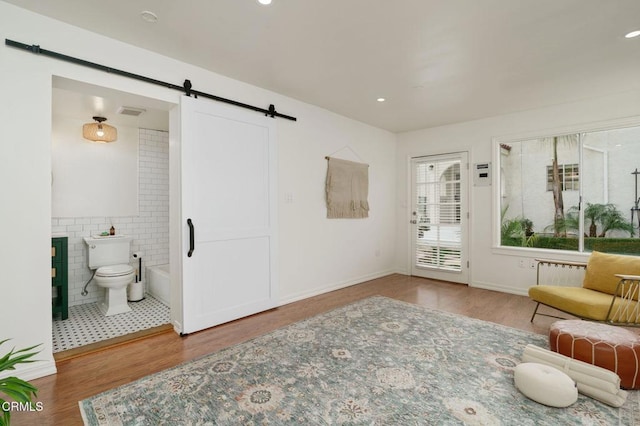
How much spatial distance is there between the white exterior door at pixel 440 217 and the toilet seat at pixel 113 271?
4514 millimetres

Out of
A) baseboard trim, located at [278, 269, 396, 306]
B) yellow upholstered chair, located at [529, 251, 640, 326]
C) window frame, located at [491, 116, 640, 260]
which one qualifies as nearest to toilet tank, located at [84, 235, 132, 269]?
baseboard trim, located at [278, 269, 396, 306]

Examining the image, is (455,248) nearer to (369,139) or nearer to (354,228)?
(354,228)

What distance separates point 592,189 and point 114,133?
644 centimetres

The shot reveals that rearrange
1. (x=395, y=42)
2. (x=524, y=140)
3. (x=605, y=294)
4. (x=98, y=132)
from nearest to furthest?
(x=395, y=42) < (x=605, y=294) < (x=98, y=132) < (x=524, y=140)

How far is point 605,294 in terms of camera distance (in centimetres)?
306

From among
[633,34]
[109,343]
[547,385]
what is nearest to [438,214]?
[633,34]

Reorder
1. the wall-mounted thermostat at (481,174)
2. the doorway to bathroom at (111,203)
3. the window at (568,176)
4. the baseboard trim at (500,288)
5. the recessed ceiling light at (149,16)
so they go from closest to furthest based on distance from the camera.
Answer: the recessed ceiling light at (149,16) → the doorway to bathroom at (111,203) → the window at (568,176) → the baseboard trim at (500,288) → the wall-mounted thermostat at (481,174)

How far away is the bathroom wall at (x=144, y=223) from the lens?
4.07 m

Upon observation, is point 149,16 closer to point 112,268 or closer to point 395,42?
point 395,42

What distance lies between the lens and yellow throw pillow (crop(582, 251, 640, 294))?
3014 mm

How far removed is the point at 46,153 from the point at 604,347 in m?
4.25

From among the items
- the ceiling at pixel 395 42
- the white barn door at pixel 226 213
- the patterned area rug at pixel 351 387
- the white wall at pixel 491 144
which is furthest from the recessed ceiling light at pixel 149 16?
the white wall at pixel 491 144

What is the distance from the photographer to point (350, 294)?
4.39m

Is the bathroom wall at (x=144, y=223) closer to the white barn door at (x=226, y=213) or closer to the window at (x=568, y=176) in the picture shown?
the white barn door at (x=226, y=213)
